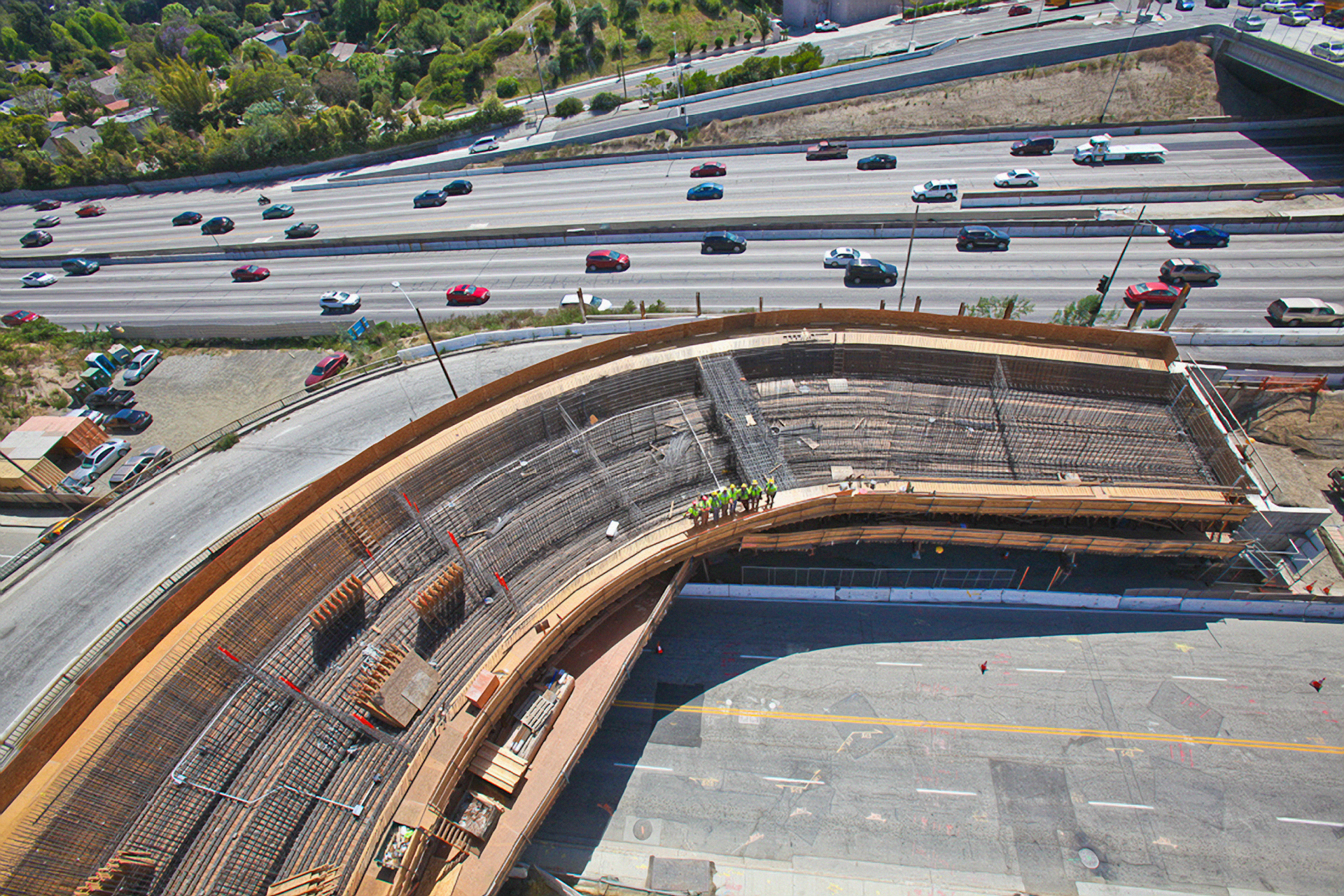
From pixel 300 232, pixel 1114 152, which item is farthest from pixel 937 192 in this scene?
pixel 300 232

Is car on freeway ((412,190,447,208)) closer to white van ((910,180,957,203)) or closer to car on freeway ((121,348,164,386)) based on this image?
car on freeway ((121,348,164,386))

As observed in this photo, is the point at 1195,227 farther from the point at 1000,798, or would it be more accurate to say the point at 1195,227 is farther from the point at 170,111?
the point at 170,111

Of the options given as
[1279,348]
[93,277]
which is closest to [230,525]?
[93,277]

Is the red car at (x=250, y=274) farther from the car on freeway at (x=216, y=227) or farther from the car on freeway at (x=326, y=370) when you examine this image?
the car on freeway at (x=326, y=370)

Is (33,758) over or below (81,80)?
below

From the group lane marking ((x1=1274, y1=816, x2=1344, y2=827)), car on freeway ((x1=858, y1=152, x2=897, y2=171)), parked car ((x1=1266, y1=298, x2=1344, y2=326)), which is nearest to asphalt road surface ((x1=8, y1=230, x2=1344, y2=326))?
parked car ((x1=1266, y1=298, x2=1344, y2=326))

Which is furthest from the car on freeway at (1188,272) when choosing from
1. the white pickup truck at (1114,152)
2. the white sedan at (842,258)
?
the white sedan at (842,258)
